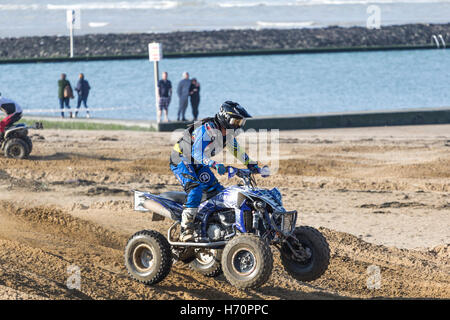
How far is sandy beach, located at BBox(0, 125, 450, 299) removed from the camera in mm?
8734

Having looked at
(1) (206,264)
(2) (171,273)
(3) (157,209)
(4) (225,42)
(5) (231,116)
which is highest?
(4) (225,42)

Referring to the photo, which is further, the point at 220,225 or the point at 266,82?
the point at 266,82

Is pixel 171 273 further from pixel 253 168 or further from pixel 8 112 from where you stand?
pixel 8 112

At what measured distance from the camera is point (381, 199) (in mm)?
13859

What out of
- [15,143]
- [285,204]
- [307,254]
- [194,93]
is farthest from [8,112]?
[307,254]

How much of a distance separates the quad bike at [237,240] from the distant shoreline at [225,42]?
181ft

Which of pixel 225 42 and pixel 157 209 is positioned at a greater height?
pixel 225 42

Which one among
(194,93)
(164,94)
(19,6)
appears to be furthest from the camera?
(19,6)

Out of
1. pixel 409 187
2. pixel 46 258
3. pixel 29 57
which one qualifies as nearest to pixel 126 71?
pixel 29 57

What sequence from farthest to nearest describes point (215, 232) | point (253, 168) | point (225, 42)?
point (225, 42), point (215, 232), point (253, 168)

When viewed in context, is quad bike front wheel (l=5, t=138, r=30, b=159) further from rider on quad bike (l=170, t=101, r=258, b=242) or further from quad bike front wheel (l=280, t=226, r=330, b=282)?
quad bike front wheel (l=280, t=226, r=330, b=282)

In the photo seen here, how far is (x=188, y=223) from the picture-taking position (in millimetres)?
8336

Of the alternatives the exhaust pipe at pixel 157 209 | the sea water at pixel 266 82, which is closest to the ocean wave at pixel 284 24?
the sea water at pixel 266 82

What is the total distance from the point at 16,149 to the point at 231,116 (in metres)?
9.82
